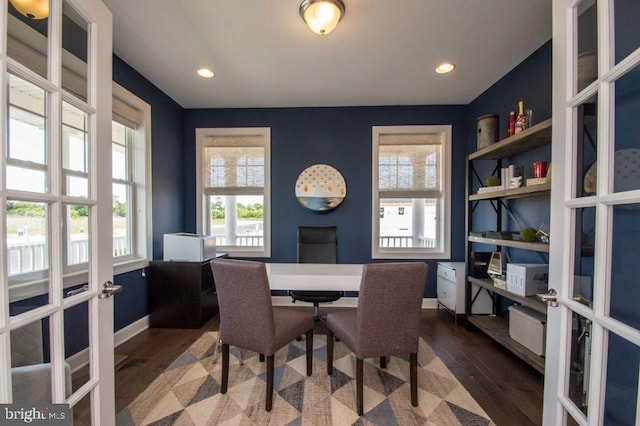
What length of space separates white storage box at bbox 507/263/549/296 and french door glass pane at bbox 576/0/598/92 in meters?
1.56

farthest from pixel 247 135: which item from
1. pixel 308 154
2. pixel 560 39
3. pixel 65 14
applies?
pixel 560 39

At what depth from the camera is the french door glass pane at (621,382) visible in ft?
2.31

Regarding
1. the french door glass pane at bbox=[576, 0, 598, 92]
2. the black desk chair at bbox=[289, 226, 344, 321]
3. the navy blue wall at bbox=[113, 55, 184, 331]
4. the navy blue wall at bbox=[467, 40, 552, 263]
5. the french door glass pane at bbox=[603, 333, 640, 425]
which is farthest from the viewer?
the black desk chair at bbox=[289, 226, 344, 321]

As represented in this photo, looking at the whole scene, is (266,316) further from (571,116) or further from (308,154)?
(308,154)

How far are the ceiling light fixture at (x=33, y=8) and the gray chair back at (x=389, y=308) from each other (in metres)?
1.66

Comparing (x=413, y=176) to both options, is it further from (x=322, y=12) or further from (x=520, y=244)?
(x=322, y=12)

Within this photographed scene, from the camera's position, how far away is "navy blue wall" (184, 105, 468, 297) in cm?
337

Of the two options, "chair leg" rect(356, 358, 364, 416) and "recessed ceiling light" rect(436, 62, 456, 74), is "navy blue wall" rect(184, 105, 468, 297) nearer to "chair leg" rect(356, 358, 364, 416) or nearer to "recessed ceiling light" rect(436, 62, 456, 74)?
"recessed ceiling light" rect(436, 62, 456, 74)

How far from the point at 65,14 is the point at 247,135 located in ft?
8.29

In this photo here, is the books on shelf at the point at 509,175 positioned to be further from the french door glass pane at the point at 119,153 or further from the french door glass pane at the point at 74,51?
the french door glass pane at the point at 119,153

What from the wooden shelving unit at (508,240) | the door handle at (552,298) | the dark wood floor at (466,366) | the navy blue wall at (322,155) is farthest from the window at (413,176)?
the door handle at (552,298)

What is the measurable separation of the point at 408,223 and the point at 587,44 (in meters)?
2.76

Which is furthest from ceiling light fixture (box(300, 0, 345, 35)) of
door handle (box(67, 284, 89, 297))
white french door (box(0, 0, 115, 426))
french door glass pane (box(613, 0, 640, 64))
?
door handle (box(67, 284, 89, 297))

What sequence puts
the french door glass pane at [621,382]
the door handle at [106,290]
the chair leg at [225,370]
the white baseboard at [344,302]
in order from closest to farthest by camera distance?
the french door glass pane at [621,382] → the door handle at [106,290] → the chair leg at [225,370] → the white baseboard at [344,302]
